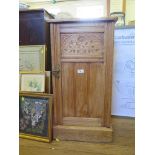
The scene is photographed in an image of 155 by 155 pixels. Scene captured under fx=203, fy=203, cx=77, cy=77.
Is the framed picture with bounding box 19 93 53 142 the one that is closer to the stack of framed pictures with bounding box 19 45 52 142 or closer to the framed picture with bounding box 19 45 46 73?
the stack of framed pictures with bounding box 19 45 52 142

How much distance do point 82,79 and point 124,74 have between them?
99cm

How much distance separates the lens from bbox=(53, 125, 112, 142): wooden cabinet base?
198 centimetres

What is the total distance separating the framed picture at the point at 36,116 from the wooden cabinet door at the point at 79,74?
0.09m

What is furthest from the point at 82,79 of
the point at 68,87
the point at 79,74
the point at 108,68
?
the point at 108,68

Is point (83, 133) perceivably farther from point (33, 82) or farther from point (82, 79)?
point (33, 82)

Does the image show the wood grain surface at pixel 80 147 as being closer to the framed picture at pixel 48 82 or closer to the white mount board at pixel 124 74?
the framed picture at pixel 48 82

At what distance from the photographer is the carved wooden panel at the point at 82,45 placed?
6.41 ft

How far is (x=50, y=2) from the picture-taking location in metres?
3.99

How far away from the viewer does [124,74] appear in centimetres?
281

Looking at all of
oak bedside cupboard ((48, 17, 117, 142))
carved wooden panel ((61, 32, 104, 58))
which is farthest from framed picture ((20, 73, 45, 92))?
carved wooden panel ((61, 32, 104, 58))

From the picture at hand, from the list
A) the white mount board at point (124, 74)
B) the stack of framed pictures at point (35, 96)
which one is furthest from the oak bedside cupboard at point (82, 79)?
the white mount board at point (124, 74)
